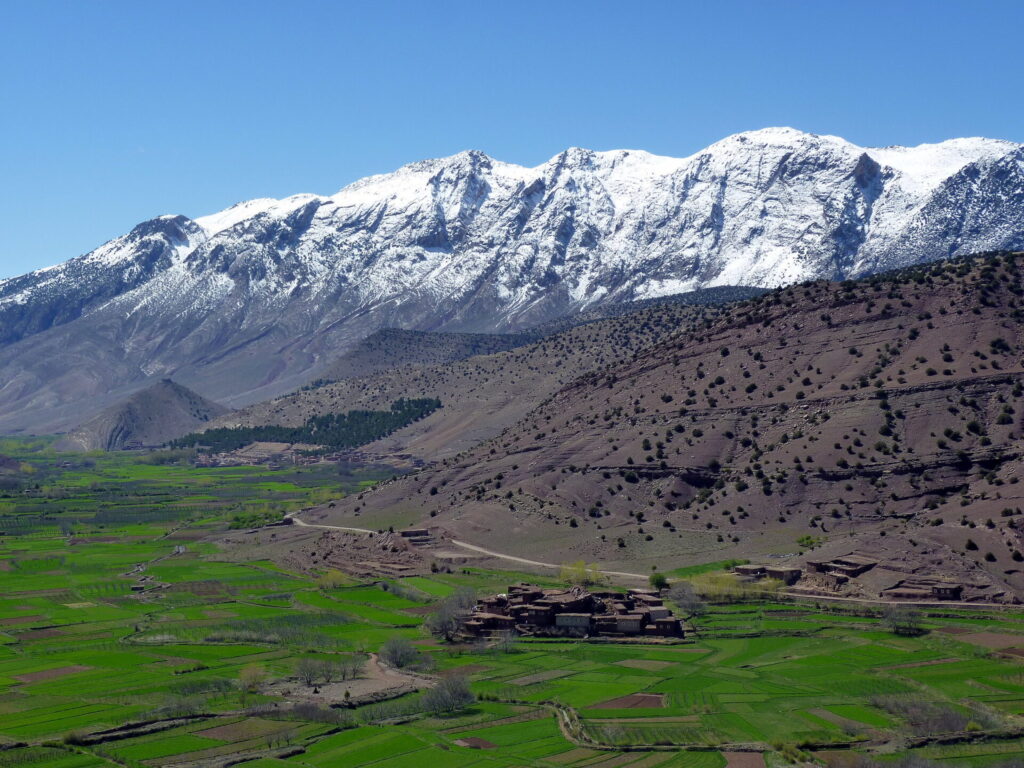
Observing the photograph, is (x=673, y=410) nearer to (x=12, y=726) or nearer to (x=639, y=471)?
(x=639, y=471)

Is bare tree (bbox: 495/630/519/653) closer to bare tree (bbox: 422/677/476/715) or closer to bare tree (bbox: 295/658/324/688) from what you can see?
bare tree (bbox: 295/658/324/688)

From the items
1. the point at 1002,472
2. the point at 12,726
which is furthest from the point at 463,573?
the point at 12,726

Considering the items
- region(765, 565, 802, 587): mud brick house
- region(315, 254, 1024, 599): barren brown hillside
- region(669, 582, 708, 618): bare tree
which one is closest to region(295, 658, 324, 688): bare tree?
region(669, 582, 708, 618): bare tree

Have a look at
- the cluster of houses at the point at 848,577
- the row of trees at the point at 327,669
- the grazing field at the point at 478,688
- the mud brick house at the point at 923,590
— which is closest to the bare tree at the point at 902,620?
the grazing field at the point at 478,688

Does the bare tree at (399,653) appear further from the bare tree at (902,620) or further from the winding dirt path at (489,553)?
the bare tree at (902,620)

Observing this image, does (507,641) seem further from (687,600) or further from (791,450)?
(791,450)
